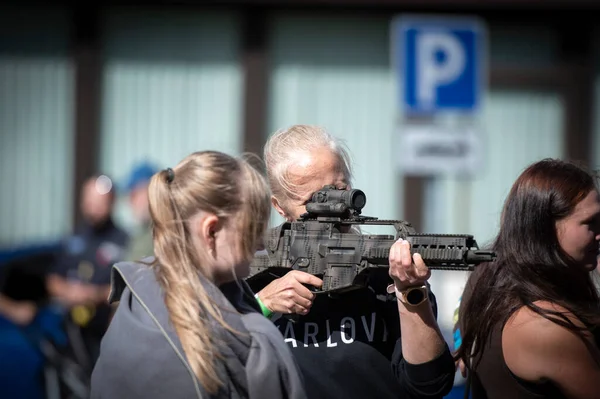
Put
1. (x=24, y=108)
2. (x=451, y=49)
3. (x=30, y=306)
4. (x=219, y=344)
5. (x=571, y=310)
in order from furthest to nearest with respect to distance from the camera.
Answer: (x=24, y=108)
(x=30, y=306)
(x=451, y=49)
(x=571, y=310)
(x=219, y=344)

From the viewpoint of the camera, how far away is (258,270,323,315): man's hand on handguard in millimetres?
2965

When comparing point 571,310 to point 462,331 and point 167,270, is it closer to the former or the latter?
point 462,331

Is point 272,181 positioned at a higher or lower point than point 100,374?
higher

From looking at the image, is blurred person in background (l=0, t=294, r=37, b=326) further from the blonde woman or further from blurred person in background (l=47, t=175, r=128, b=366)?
the blonde woman

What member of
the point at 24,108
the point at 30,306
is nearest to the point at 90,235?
the point at 30,306

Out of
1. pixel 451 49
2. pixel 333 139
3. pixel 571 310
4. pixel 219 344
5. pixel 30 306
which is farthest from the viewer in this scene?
pixel 30 306

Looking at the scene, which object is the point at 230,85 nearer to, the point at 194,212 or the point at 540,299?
the point at 540,299

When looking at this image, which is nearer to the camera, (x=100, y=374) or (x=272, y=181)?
(x=100, y=374)

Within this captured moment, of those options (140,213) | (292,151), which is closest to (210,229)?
(292,151)

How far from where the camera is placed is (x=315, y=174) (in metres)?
3.17

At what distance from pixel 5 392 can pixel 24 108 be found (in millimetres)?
3426

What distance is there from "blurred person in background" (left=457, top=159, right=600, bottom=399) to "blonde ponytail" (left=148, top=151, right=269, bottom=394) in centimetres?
88

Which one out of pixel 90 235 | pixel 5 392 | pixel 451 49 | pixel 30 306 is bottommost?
pixel 5 392

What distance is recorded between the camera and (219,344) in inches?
94.8
